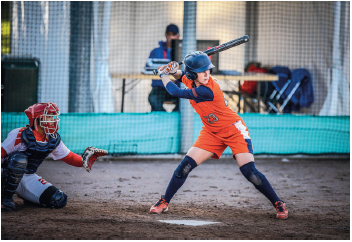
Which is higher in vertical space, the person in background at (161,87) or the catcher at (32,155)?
the person in background at (161,87)

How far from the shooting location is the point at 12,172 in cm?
410

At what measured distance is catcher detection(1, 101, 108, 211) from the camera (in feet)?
13.7

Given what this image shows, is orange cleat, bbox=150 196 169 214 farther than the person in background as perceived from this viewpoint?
No

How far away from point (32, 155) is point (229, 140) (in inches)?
77.5

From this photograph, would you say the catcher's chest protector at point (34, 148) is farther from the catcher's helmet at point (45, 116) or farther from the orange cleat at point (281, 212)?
the orange cleat at point (281, 212)

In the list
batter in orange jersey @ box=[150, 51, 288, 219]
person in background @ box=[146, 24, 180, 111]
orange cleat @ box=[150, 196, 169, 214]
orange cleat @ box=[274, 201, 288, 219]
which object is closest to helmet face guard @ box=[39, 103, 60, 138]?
batter in orange jersey @ box=[150, 51, 288, 219]

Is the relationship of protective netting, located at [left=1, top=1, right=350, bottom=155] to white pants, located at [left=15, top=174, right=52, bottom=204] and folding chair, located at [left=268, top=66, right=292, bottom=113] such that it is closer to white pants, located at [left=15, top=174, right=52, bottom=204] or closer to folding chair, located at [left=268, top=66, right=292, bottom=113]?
folding chair, located at [left=268, top=66, right=292, bottom=113]

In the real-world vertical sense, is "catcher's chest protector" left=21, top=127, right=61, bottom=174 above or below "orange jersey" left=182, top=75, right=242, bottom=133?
below

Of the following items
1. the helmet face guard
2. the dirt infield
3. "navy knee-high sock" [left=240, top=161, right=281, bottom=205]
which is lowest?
the dirt infield

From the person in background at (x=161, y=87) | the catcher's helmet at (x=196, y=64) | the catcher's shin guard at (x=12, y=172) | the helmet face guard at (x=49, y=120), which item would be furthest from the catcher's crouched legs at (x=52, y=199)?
the person in background at (x=161, y=87)

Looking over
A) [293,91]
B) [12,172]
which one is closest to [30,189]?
[12,172]

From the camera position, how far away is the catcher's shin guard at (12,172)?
162 inches

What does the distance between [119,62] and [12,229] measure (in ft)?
22.7

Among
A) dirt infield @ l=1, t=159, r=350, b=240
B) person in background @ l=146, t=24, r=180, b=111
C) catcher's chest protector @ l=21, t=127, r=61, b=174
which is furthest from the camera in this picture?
person in background @ l=146, t=24, r=180, b=111
